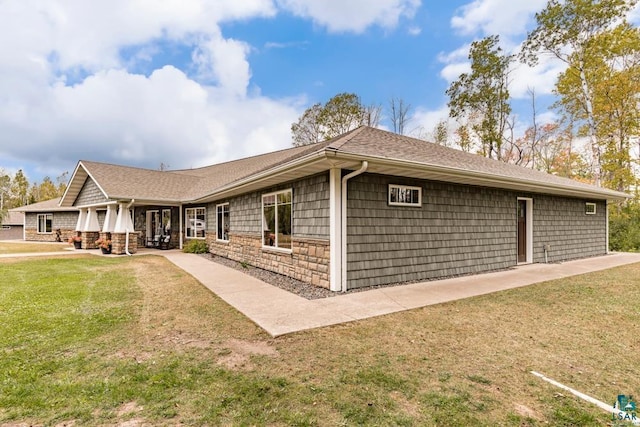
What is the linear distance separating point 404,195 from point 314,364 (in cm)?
461

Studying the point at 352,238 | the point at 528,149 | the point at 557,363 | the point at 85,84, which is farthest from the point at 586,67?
the point at 85,84

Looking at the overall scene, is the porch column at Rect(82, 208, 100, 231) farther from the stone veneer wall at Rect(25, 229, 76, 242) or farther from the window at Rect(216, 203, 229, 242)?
the window at Rect(216, 203, 229, 242)

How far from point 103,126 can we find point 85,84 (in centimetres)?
216

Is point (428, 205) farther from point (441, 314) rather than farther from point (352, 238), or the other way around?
point (441, 314)

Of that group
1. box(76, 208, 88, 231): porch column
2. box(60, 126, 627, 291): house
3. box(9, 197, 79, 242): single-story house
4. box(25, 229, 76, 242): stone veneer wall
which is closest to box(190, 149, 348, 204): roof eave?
box(60, 126, 627, 291): house

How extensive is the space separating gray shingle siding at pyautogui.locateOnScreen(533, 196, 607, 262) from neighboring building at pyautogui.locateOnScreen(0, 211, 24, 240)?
35.4 m

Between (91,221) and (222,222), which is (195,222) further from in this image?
(91,221)

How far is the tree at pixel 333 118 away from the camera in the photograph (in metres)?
24.4

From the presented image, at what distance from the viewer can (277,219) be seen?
800 centimetres

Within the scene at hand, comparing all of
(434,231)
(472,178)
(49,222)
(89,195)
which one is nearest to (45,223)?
(49,222)

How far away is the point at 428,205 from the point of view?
7141 millimetres

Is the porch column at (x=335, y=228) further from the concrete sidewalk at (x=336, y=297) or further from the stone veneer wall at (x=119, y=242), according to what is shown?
the stone veneer wall at (x=119, y=242)

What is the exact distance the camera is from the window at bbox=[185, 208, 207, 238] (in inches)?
555

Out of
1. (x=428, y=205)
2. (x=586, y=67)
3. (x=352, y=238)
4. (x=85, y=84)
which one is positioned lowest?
(x=352, y=238)
